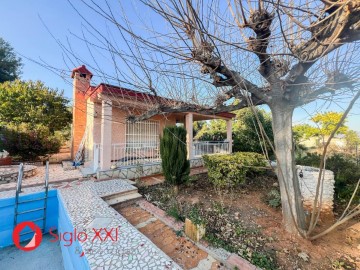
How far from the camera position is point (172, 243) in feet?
→ 11.2

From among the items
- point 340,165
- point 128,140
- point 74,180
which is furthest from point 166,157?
point 340,165

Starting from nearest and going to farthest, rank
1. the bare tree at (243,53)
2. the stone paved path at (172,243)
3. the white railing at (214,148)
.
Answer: the bare tree at (243,53) < the stone paved path at (172,243) < the white railing at (214,148)

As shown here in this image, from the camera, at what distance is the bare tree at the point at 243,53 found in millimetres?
2500

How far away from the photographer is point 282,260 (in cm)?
292

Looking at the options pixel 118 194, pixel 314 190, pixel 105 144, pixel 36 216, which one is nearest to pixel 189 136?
pixel 105 144

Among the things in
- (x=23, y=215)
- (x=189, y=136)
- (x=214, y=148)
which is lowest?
(x=23, y=215)

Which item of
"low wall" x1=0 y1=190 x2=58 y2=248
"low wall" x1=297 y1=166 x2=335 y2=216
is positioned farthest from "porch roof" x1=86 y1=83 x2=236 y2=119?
"low wall" x1=0 y1=190 x2=58 y2=248

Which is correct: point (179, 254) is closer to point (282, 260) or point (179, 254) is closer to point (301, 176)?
point (282, 260)

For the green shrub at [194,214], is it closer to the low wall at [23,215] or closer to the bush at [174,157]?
the bush at [174,157]

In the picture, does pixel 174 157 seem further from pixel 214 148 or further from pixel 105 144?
pixel 214 148

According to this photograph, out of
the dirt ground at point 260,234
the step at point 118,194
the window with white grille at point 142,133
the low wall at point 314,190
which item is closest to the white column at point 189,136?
the window with white grille at point 142,133

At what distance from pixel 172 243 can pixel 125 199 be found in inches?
98.6

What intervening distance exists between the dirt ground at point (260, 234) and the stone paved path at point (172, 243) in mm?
377

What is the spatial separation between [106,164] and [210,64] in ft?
20.4
